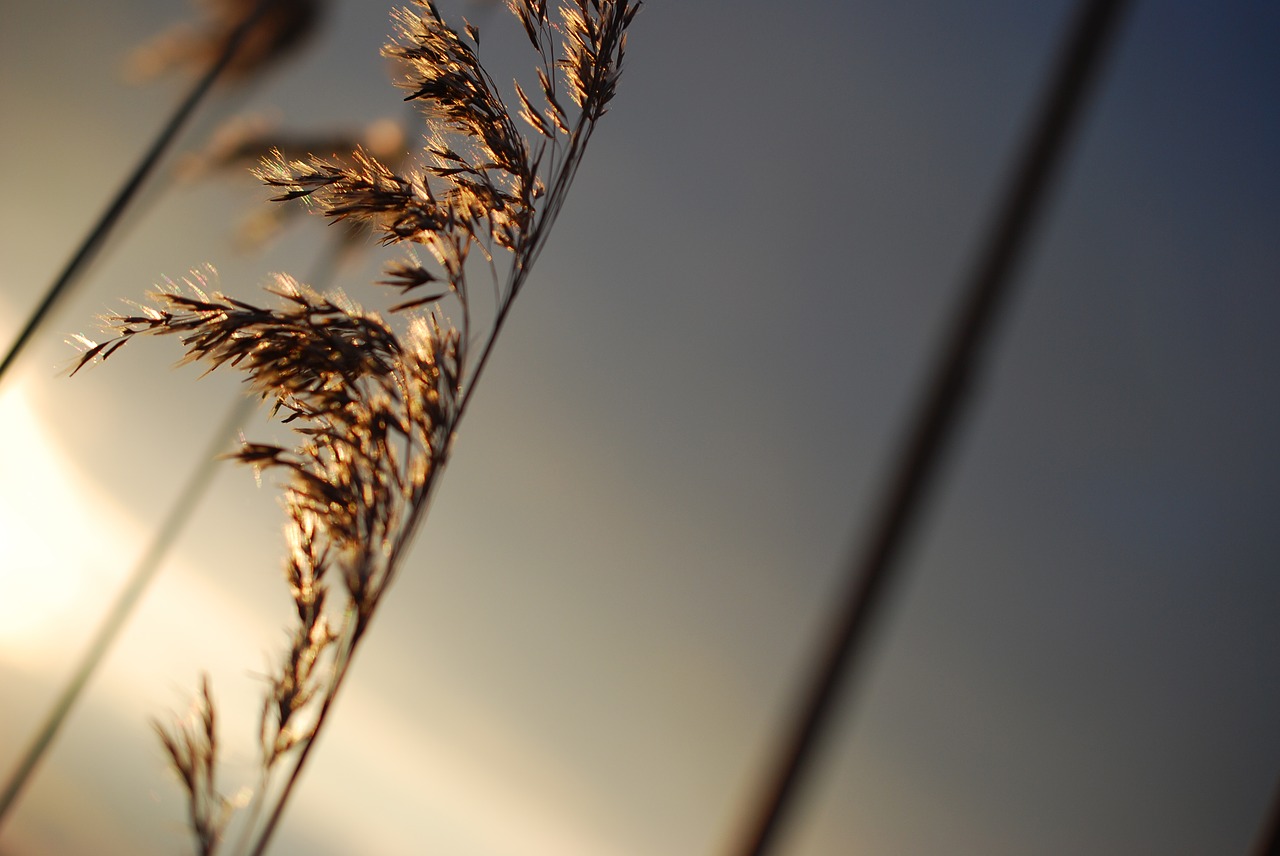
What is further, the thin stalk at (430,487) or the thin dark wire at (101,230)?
the thin dark wire at (101,230)

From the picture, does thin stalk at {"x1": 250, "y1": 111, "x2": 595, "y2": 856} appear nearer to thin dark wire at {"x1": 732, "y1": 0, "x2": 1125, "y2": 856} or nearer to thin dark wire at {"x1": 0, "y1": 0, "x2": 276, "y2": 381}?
thin dark wire at {"x1": 732, "y1": 0, "x2": 1125, "y2": 856}

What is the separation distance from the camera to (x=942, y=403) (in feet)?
2.64

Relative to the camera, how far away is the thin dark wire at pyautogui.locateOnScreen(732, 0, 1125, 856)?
744 mm

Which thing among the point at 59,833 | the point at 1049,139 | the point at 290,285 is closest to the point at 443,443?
the point at 290,285

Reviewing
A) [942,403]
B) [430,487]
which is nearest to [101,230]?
[430,487]

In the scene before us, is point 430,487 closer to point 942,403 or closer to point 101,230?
point 942,403

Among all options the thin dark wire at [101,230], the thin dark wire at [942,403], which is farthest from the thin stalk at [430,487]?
the thin dark wire at [101,230]

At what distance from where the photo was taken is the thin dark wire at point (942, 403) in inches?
29.3

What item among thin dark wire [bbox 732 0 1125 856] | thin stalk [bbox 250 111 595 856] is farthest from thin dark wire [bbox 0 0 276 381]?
thin dark wire [bbox 732 0 1125 856]

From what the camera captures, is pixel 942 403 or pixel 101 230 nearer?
pixel 942 403

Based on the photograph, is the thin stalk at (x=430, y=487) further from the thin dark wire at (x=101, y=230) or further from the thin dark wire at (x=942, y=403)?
the thin dark wire at (x=101, y=230)

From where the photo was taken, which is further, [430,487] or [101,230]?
[101,230]

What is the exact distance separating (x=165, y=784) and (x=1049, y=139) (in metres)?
1.82

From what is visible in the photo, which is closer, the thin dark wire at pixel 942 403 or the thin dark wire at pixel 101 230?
the thin dark wire at pixel 942 403
